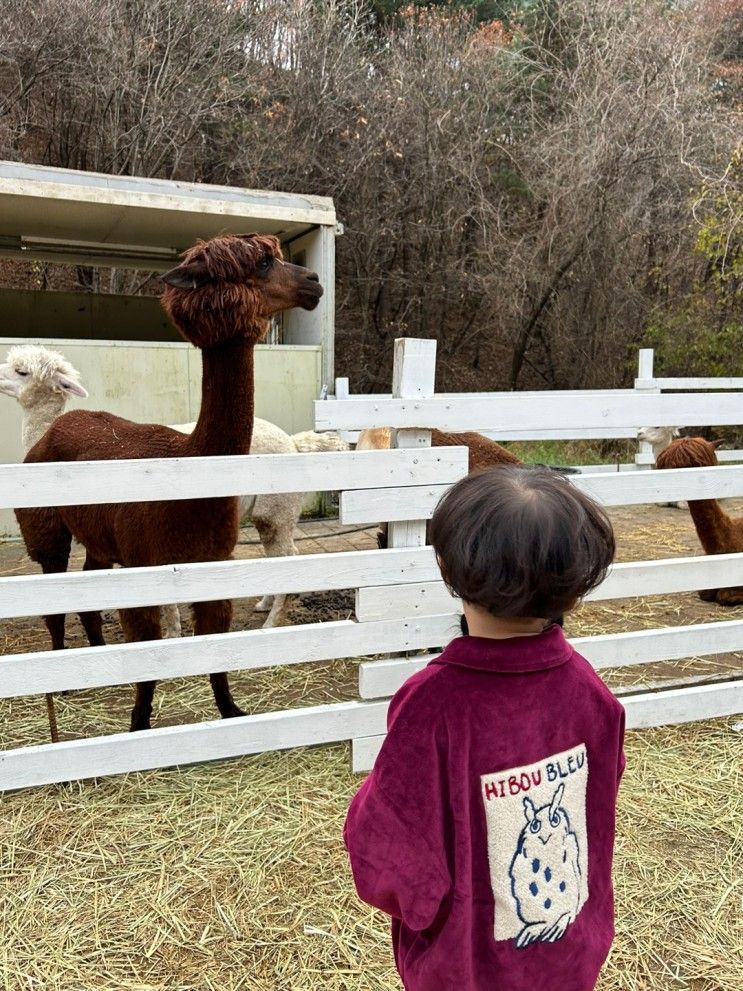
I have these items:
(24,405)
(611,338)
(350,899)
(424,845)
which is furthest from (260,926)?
(611,338)

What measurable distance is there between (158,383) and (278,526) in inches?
141

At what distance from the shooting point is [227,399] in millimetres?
2879

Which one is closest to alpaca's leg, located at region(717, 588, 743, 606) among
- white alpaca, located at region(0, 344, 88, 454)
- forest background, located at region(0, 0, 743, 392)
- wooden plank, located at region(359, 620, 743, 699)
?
wooden plank, located at region(359, 620, 743, 699)

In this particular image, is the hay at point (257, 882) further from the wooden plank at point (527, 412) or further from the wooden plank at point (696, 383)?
the wooden plank at point (696, 383)

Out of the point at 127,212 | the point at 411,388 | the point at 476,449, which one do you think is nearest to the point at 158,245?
the point at 127,212

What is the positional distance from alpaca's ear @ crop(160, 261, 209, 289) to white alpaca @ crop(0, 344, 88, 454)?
1.73 meters

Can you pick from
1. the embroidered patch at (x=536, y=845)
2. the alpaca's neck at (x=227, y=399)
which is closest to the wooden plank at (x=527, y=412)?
the alpaca's neck at (x=227, y=399)

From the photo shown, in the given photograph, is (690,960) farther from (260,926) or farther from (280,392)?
(280,392)

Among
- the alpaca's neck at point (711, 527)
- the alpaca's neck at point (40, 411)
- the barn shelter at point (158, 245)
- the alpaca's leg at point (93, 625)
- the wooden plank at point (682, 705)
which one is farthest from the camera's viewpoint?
the barn shelter at point (158, 245)

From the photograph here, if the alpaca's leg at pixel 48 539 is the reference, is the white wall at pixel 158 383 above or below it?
above

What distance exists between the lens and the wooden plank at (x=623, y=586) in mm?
2670

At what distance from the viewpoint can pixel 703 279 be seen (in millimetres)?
12211

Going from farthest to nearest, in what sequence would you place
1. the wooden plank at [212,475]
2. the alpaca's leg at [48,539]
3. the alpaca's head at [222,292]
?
the alpaca's leg at [48,539] < the alpaca's head at [222,292] < the wooden plank at [212,475]

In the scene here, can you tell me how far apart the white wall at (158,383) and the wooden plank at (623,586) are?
5.10m
